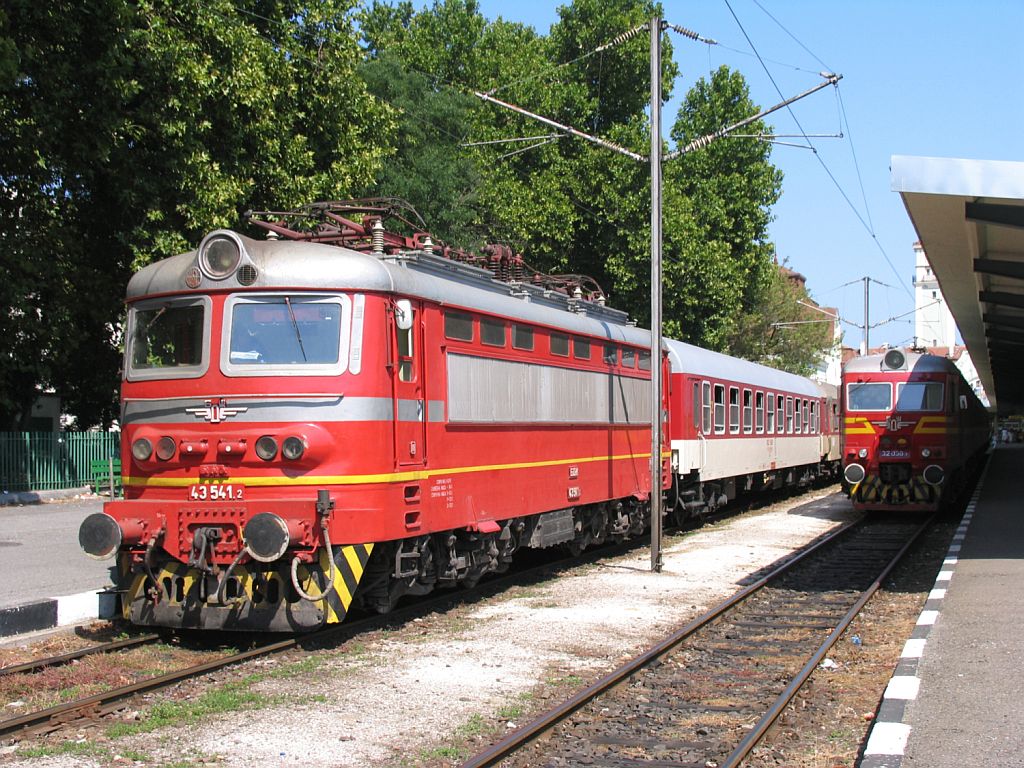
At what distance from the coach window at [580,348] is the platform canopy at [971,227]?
4.20 meters

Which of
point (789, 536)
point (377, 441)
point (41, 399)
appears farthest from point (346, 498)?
point (41, 399)

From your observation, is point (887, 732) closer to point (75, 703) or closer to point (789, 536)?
point (75, 703)

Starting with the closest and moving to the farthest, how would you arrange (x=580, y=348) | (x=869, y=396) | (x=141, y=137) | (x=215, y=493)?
(x=215, y=493) < (x=580, y=348) < (x=141, y=137) < (x=869, y=396)

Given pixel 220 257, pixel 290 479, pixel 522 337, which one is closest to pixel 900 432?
pixel 522 337

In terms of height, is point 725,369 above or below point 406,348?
above

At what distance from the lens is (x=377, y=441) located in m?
9.24

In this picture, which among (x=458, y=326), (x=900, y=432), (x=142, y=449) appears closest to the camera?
(x=142, y=449)

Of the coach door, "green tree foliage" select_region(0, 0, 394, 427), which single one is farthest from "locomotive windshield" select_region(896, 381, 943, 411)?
the coach door

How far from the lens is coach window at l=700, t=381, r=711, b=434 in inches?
776

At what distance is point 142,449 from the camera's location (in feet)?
30.5

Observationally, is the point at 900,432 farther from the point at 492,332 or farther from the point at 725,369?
the point at 492,332

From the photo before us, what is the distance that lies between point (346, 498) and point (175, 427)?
165 cm

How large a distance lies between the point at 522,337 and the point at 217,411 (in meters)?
3.97

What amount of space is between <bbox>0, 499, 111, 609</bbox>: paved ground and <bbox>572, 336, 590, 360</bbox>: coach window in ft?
19.8
